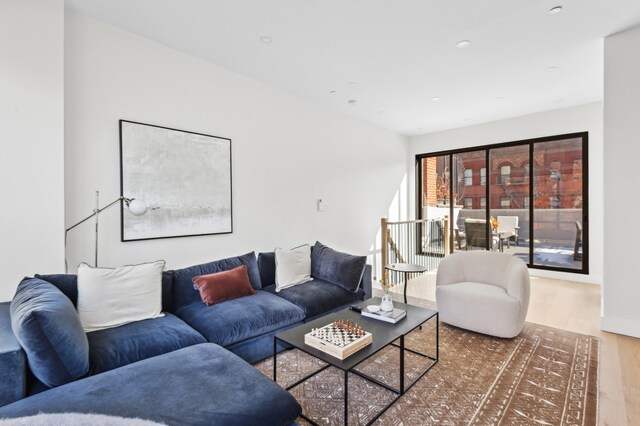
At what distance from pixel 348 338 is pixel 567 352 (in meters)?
2.13

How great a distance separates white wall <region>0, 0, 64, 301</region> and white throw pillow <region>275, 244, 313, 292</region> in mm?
1845

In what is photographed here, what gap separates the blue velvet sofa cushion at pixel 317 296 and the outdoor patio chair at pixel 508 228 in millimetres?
3855

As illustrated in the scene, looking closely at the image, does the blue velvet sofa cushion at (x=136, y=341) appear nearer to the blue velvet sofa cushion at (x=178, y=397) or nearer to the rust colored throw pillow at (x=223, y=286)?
the blue velvet sofa cushion at (x=178, y=397)

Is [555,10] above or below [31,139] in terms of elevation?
above

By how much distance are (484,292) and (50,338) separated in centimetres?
328

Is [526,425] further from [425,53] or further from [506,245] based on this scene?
[506,245]

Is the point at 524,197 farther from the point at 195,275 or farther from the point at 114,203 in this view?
the point at 114,203

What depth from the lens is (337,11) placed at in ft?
8.38

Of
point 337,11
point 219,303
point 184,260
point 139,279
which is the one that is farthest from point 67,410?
point 337,11

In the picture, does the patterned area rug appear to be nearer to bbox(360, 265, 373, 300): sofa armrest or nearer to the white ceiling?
bbox(360, 265, 373, 300): sofa armrest

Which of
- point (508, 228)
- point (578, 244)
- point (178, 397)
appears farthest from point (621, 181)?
point (178, 397)

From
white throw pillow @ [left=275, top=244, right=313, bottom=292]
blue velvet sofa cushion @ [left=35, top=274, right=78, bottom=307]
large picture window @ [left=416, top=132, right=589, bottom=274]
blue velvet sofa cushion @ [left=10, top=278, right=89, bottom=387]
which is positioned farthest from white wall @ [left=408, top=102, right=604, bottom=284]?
blue velvet sofa cushion @ [left=35, top=274, right=78, bottom=307]

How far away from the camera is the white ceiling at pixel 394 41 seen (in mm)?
2521

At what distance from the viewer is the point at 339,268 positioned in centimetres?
346
